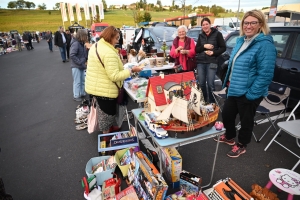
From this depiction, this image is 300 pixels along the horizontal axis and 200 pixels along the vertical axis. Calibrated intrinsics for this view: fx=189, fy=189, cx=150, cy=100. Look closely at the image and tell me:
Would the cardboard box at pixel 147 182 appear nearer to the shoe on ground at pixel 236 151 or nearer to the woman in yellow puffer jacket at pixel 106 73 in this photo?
the woman in yellow puffer jacket at pixel 106 73

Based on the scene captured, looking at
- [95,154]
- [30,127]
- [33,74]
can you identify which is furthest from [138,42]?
[95,154]

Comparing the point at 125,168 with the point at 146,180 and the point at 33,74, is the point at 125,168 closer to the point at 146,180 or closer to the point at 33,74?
the point at 146,180

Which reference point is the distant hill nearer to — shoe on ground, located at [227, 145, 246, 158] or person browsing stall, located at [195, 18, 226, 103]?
person browsing stall, located at [195, 18, 226, 103]

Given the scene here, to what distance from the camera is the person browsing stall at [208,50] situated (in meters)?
3.33

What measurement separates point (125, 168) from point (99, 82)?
44.7 inches

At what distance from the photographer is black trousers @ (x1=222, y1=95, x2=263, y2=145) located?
2.29 metres

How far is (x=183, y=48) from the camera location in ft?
11.6

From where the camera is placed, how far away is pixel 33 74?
27.1 ft

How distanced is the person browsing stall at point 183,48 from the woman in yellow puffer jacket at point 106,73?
4.11 feet

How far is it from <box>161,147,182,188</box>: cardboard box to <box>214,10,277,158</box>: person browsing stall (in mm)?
1034

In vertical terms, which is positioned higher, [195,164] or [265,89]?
[265,89]

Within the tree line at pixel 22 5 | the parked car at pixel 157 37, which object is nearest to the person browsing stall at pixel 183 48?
the parked car at pixel 157 37

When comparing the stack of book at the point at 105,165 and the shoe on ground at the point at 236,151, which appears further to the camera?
the shoe on ground at the point at 236,151

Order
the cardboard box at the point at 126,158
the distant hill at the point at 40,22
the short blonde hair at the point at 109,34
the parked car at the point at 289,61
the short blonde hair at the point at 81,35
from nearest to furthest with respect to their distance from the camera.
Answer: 1. the cardboard box at the point at 126,158
2. the short blonde hair at the point at 109,34
3. the parked car at the point at 289,61
4. the short blonde hair at the point at 81,35
5. the distant hill at the point at 40,22
